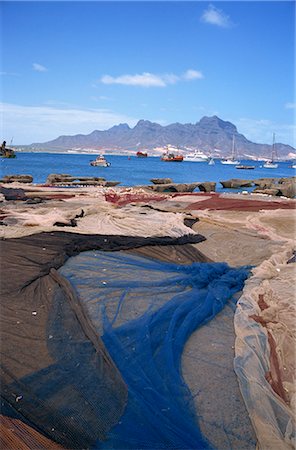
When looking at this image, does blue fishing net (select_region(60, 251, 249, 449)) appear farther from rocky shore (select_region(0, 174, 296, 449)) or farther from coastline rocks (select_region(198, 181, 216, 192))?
coastline rocks (select_region(198, 181, 216, 192))

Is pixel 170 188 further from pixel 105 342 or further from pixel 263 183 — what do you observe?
pixel 105 342

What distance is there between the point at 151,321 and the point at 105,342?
0.49 m

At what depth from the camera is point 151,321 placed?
3209 millimetres

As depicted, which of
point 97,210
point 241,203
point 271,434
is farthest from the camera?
point 241,203

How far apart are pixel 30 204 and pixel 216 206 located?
4796 mm

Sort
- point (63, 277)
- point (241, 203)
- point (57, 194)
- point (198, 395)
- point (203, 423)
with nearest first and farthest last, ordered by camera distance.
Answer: point (203, 423) → point (198, 395) → point (63, 277) → point (241, 203) → point (57, 194)

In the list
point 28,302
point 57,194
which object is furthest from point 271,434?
point 57,194

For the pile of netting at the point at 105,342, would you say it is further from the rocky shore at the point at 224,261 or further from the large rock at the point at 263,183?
the large rock at the point at 263,183

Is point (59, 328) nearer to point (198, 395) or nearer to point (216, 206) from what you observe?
point (198, 395)

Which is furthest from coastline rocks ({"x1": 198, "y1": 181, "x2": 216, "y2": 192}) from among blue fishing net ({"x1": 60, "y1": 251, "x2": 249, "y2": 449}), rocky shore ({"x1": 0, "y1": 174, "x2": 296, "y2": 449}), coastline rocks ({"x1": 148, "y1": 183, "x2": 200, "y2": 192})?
blue fishing net ({"x1": 60, "y1": 251, "x2": 249, "y2": 449})

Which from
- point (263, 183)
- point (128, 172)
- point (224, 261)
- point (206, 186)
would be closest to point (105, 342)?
point (224, 261)

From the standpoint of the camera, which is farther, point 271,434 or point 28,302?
point 28,302

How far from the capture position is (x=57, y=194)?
41.7 ft

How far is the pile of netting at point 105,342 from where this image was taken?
80.3 inches
